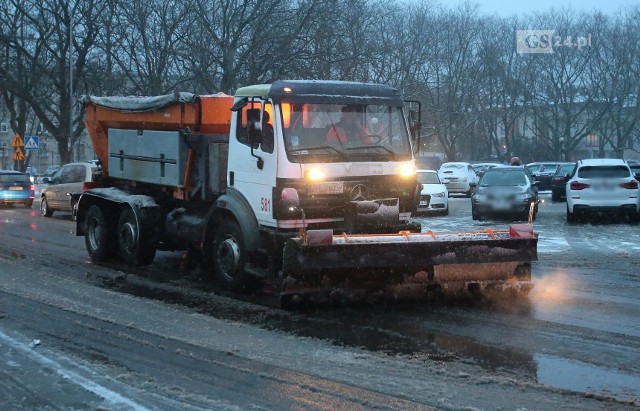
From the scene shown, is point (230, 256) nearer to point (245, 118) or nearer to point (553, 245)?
point (245, 118)

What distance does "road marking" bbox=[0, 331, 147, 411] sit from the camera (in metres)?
6.05

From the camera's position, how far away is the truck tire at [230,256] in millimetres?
10484

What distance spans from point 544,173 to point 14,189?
2566 cm

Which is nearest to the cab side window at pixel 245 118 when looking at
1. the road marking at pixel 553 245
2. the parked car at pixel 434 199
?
the road marking at pixel 553 245

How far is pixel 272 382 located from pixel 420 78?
45757 mm

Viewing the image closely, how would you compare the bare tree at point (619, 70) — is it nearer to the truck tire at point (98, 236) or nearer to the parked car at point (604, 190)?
the parked car at point (604, 190)

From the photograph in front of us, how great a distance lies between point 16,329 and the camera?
860 cm

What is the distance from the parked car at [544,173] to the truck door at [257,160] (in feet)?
101

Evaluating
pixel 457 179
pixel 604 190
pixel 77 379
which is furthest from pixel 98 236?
pixel 457 179

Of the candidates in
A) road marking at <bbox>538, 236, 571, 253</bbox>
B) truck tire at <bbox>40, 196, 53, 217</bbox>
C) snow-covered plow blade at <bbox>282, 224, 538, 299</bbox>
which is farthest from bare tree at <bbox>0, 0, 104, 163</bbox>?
snow-covered plow blade at <bbox>282, 224, 538, 299</bbox>

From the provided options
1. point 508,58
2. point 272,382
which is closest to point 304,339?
point 272,382

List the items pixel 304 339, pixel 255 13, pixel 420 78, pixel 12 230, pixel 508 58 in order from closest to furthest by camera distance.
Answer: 1. pixel 304 339
2. pixel 12 230
3. pixel 255 13
4. pixel 420 78
5. pixel 508 58

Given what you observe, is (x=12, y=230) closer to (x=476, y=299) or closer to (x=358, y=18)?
(x=476, y=299)

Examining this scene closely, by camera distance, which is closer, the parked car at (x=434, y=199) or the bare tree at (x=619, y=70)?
the parked car at (x=434, y=199)
